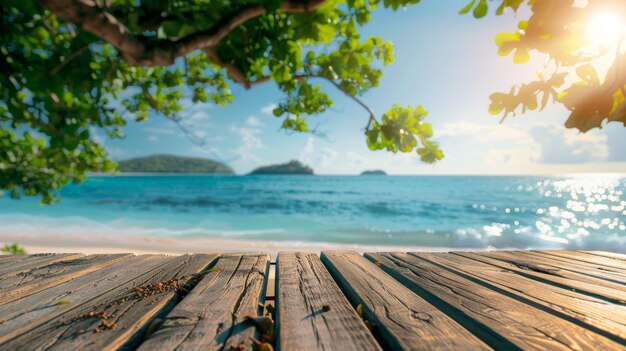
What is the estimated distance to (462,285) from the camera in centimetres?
172

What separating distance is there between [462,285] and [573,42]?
1.22 meters

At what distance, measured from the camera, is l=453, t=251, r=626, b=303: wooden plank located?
168 centimetres

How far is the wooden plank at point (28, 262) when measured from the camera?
6.92ft

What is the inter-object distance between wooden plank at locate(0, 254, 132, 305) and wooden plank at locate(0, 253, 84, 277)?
82 mm

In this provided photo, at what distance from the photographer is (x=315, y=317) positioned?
4.02ft

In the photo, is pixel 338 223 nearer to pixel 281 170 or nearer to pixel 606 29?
pixel 606 29

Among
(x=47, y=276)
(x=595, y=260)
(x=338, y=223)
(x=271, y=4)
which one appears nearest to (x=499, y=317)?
(x=271, y=4)

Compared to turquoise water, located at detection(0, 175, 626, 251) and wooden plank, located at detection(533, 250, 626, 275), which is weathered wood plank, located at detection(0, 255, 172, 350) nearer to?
wooden plank, located at detection(533, 250, 626, 275)

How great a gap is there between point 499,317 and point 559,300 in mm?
499

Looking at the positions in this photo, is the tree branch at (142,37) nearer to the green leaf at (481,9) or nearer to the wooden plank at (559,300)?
the green leaf at (481,9)

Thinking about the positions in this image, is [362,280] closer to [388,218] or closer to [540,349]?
[540,349]

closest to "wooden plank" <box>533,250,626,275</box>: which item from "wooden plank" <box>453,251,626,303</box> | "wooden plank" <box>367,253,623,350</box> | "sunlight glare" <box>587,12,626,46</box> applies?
"wooden plank" <box>453,251,626,303</box>

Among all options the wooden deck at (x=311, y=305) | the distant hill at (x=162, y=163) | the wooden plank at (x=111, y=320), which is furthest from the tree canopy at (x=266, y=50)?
the distant hill at (x=162, y=163)

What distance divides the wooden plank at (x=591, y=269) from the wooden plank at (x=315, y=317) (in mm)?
1694
